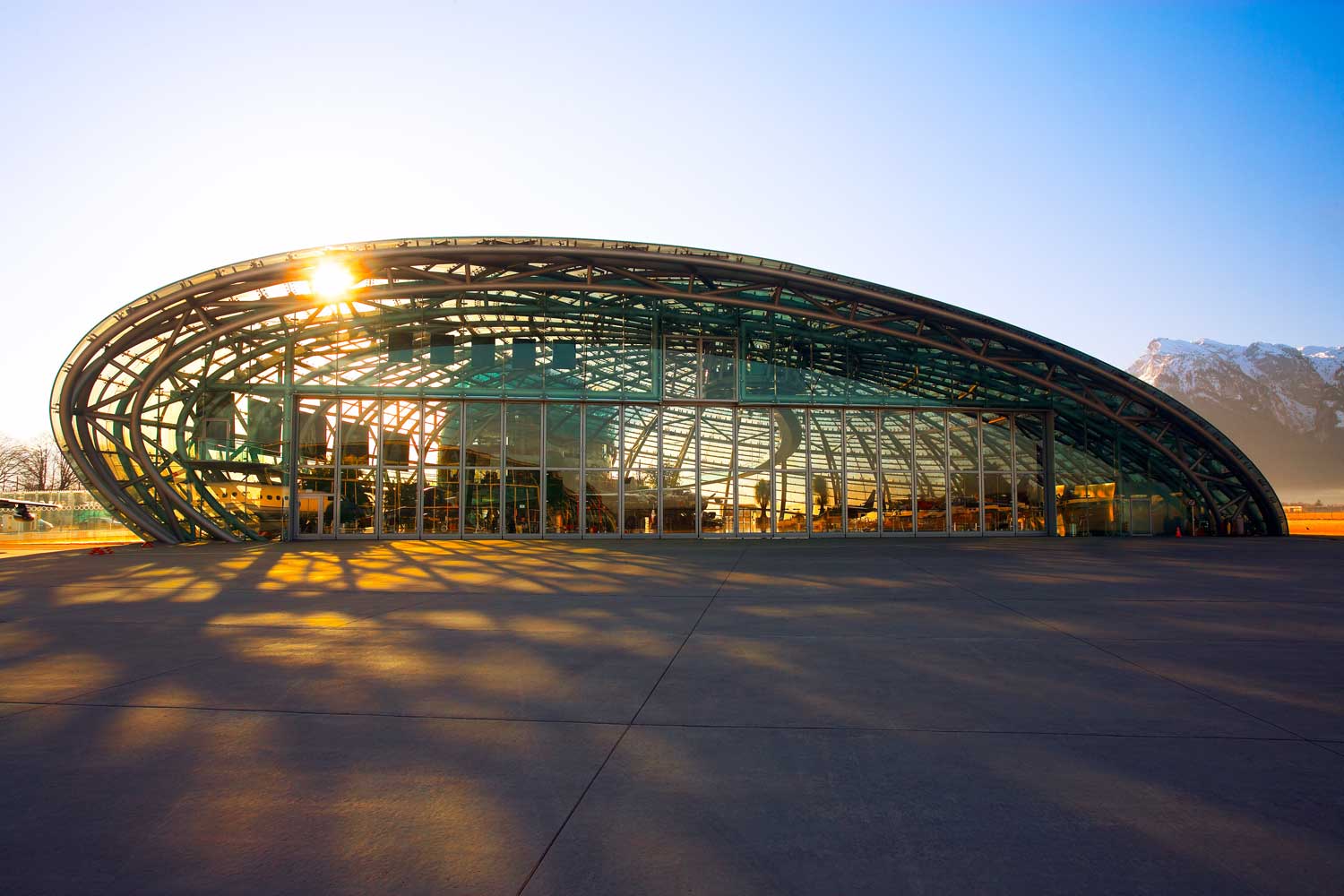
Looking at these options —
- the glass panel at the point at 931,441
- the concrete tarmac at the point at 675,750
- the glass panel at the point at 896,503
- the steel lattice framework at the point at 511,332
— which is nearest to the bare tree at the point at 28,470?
the steel lattice framework at the point at 511,332

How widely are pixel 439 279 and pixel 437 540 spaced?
7.94 m

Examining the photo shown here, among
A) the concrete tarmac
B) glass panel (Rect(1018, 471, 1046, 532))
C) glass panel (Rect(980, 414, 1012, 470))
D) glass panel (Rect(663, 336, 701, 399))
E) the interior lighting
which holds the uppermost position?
the interior lighting

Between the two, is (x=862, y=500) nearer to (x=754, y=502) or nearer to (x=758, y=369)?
Answer: (x=754, y=502)

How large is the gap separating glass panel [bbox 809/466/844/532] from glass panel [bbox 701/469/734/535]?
9.40 ft

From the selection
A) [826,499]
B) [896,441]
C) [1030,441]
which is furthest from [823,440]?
[1030,441]

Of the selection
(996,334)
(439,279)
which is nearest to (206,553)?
(439,279)

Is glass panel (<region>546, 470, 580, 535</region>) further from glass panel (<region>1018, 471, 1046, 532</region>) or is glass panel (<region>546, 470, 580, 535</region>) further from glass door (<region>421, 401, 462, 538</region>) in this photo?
glass panel (<region>1018, 471, 1046, 532</region>)

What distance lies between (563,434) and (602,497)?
2434mm

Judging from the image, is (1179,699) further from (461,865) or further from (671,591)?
(671,591)

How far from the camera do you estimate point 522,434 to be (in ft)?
85.5

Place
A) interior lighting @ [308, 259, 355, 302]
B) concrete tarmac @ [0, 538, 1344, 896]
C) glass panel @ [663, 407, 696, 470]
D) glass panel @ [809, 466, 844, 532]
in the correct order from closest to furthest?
1. concrete tarmac @ [0, 538, 1344, 896]
2. interior lighting @ [308, 259, 355, 302]
3. glass panel @ [663, 407, 696, 470]
4. glass panel @ [809, 466, 844, 532]

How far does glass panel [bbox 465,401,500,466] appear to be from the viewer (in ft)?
84.8

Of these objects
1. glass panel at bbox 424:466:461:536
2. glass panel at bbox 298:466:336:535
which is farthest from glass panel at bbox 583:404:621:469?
glass panel at bbox 298:466:336:535

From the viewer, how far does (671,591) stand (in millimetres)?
10992
